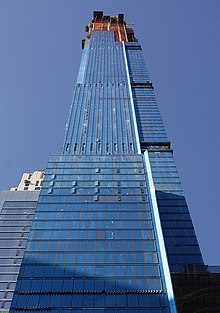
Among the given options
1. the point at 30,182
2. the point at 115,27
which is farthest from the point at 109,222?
the point at 115,27

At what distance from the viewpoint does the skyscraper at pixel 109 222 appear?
52750mm

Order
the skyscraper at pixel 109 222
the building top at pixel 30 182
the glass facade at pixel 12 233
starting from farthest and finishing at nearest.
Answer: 1. the building top at pixel 30 182
2. the glass facade at pixel 12 233
3. the skyscraper at pixel 109 222

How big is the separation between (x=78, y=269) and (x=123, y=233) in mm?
10593

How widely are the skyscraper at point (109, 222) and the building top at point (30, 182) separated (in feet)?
89.1

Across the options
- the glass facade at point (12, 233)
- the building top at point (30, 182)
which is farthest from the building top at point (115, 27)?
the glass facade at point (12, 233)

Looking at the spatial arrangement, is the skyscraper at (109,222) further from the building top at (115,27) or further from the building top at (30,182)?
the building top at (115,27)

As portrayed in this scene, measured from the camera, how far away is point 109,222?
65188mm

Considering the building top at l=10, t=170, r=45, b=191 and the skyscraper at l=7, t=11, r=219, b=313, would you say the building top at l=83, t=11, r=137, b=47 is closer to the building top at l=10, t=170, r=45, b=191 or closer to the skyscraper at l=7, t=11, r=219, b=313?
the skyscraper at l=7, t=11, r=219, b=313

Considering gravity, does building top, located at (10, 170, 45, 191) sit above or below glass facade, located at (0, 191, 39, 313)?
above

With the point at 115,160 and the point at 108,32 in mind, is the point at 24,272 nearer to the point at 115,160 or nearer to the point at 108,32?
the point at 115,160

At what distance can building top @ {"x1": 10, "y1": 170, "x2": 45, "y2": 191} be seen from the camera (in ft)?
386

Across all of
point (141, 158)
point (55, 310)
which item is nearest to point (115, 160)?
point (141, 158)

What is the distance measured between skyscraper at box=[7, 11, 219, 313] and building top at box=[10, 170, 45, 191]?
2716cm

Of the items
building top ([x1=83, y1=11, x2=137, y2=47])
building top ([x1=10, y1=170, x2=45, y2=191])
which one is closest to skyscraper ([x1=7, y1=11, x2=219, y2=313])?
building top ([x1=10, y1=170, x2=45, y2=191])
